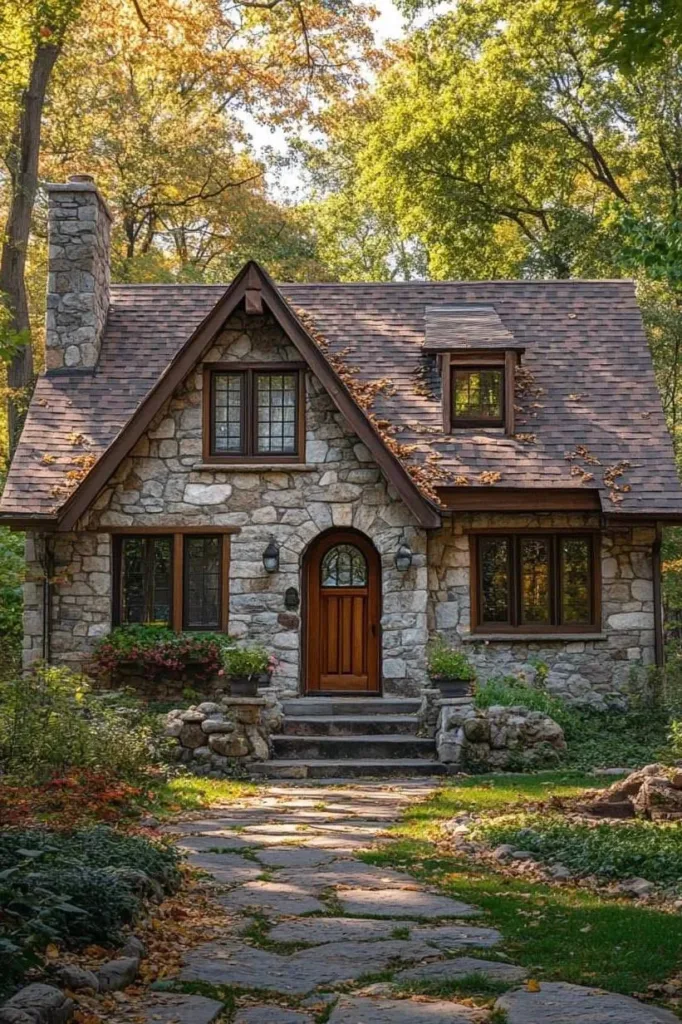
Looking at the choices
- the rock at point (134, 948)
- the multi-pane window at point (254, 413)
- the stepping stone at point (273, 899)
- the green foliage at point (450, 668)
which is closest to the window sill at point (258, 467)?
the multi-pane window at point (254, 413)

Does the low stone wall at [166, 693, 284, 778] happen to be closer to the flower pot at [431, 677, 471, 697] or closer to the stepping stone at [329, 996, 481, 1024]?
the flower pot at [431, 677, 471, 697]

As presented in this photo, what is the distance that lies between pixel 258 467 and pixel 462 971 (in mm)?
11383

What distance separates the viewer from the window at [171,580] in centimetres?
1656

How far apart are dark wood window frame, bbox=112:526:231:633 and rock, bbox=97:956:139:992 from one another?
11004 mm

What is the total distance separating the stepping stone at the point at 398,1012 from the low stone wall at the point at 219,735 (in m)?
8.21

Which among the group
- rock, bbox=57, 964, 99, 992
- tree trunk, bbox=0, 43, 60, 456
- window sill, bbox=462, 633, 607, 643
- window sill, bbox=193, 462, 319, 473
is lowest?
rock, bbox=57, 964, 99, 992

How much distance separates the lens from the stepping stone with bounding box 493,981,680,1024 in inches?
187

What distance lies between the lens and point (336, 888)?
290 inches

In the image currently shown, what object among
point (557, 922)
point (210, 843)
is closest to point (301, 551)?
point (210, 843)

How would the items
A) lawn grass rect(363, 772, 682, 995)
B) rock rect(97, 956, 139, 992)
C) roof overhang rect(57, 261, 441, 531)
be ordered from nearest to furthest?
rock rect(97, 956, 139, 992), lawn grass rect(363, 772, 682, 995), roof overhang rect(57, 261, 441, 531)

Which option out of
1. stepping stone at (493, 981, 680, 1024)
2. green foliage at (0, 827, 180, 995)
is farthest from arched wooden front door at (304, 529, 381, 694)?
stepping stone at (493, 981, 680, 1024)

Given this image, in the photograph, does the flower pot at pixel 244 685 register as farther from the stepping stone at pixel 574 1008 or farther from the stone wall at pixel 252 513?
the stepping stone at pixel 574 1008

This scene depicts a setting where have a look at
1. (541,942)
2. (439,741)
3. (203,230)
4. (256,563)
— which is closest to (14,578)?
(256,563)

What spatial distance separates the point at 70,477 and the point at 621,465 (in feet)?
24.1
